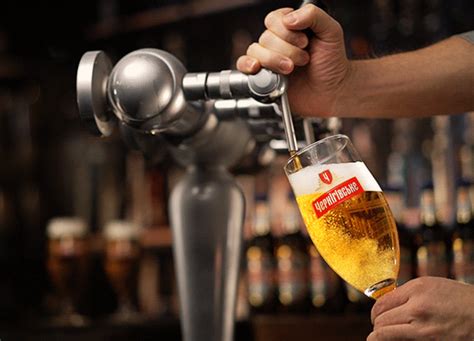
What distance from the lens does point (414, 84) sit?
109 cm

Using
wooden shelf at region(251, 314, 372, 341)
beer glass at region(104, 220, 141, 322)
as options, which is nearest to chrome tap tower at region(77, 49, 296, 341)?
wooden shelf at region(251, 314, 372, 341)

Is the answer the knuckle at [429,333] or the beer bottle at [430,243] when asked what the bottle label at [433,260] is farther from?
the knuckle at [429,333]

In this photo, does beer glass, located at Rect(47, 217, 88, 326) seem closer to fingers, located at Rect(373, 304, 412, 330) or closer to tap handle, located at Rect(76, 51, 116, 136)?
tap handle, located at Rect(76, 51, 116, 136)

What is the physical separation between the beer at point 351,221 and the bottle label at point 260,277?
195cm

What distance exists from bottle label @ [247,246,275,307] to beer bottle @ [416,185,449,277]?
1.70ft

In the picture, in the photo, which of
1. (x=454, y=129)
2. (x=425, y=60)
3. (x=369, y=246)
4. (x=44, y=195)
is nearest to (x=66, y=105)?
(x=44, y=195)

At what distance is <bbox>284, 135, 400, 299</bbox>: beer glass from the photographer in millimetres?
806

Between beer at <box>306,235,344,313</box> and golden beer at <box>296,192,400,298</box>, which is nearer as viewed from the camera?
golden beer at <box>296,192,400,298</box>

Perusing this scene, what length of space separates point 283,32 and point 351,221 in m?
0.22

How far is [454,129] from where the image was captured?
276 cm

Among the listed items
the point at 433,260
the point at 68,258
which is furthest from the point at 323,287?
the point at 68,258

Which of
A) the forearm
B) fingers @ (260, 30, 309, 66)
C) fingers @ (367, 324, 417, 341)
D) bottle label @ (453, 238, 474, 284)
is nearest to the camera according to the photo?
fingers @ (367, 324, 417, 341)

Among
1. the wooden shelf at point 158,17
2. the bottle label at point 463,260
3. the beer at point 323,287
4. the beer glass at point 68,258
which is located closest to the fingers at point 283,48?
the bottle label at point 463,260

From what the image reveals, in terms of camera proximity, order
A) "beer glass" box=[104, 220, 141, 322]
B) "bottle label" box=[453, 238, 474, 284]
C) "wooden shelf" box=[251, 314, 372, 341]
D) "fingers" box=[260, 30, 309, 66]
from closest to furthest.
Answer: "fingers" box=[260, 30, 309, 66], "bottle label" box=[453, 238, 474, 284], "wooden shelf" box=[251, 314, 372, 341], "beer glass" box=[104, 220, 141, 322]
